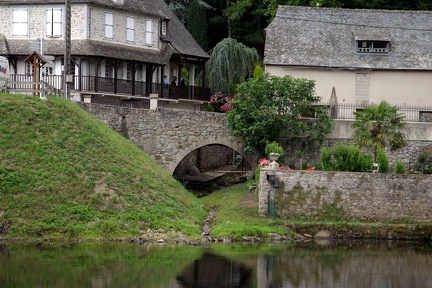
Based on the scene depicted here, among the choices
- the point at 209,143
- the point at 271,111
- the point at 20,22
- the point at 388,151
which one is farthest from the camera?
the point at 20,22

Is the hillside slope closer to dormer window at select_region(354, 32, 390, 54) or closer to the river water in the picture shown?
the river water

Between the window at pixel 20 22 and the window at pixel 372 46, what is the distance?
62.2ft

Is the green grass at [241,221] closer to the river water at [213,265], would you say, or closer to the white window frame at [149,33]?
the river water at [213,265]

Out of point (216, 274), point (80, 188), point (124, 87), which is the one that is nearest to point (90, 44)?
point (124, 87)

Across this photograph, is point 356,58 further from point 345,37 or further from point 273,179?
point 273,179

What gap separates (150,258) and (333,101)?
23630 mm

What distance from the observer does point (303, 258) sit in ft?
131

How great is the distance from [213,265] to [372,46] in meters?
27.3

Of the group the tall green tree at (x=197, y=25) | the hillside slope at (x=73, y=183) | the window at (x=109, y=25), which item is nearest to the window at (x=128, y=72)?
the window at (x=109, y=25)

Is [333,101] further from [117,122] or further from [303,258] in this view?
[303,258]

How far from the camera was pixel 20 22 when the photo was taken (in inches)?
2438

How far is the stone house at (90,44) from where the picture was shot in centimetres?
6056

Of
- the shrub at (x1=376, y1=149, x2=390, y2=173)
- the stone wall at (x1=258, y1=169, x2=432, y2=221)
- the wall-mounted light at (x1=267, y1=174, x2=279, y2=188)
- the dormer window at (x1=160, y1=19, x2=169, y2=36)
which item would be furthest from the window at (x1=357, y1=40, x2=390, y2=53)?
the wall-mounted light at (x1=267, y1=174, x2=279, y2=188)

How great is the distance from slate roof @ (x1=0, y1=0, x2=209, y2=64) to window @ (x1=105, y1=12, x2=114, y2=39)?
0.48 meters
